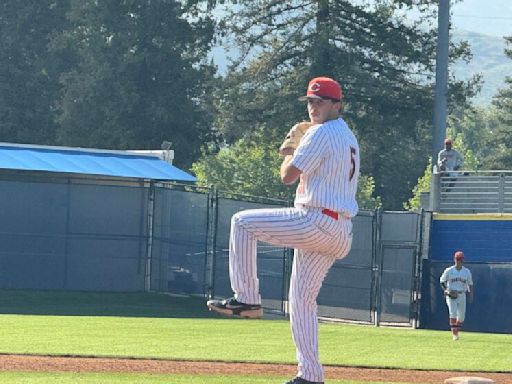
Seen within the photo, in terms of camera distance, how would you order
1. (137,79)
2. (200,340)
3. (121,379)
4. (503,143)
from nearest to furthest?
(121,379) < (200,340) < (137,79) < (503,143)

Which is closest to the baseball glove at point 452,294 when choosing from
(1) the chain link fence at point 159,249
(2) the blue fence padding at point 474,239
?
(1) the chain link fence at point 159,249

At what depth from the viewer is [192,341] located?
18.8m

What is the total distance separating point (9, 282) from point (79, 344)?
14518mm

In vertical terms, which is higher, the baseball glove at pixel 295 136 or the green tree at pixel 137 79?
the green tree at pixel 137 79

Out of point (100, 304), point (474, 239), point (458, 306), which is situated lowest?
point (100, 304)

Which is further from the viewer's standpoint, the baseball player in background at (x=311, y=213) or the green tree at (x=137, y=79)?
the green tree at (x=137, y=79)

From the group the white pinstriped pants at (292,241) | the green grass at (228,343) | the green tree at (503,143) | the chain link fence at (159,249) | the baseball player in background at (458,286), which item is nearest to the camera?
the white pinstriped pants at (292,241)

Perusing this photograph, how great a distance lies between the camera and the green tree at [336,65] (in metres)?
48.1

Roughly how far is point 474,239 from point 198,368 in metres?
19.8

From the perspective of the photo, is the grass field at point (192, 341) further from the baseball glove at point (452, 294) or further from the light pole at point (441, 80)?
the light pole at point (441, 80)

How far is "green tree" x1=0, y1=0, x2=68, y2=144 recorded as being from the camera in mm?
58094

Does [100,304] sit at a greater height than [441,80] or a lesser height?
lesser

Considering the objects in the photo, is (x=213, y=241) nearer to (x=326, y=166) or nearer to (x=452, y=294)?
(x=452, y=294)

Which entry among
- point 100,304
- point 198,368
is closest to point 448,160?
point 100,304
